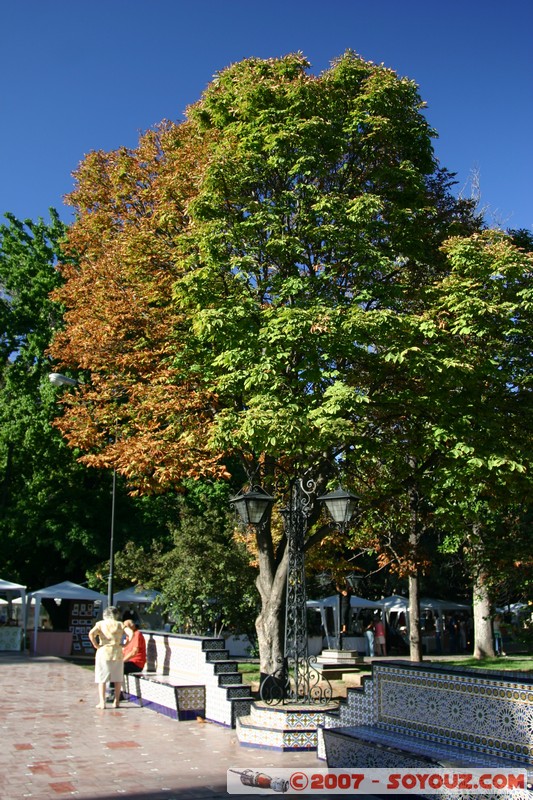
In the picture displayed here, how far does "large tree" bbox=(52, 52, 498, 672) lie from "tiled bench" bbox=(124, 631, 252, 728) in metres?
1.51

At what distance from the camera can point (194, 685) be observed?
A: 39.5ft

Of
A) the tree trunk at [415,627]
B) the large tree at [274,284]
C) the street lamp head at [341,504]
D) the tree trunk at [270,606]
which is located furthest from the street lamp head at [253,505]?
the tree trunk at [415,627]

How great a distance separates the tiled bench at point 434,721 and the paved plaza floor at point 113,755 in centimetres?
88

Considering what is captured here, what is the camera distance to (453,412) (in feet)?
41.4

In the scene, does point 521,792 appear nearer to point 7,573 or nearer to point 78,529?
point 78,529

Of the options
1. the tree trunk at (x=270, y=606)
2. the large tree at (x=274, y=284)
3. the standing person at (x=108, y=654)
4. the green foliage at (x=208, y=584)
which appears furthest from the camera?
the green foliage at (x=208, y=584)

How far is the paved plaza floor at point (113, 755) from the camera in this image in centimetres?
741

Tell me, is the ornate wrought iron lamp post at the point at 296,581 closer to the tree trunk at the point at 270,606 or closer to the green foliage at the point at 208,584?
the tree trunk at the point at 270,606

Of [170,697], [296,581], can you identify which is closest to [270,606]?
[170,697]

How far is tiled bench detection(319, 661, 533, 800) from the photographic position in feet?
20.9

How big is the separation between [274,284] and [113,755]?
8.02 m

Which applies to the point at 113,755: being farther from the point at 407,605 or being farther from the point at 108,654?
the point at 407,605

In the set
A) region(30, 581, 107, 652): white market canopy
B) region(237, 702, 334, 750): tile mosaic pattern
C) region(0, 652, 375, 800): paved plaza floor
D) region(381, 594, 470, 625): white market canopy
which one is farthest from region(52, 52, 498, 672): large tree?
region(381, 594, 470, 625): white market canopy

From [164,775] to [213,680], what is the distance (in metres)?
3.83
